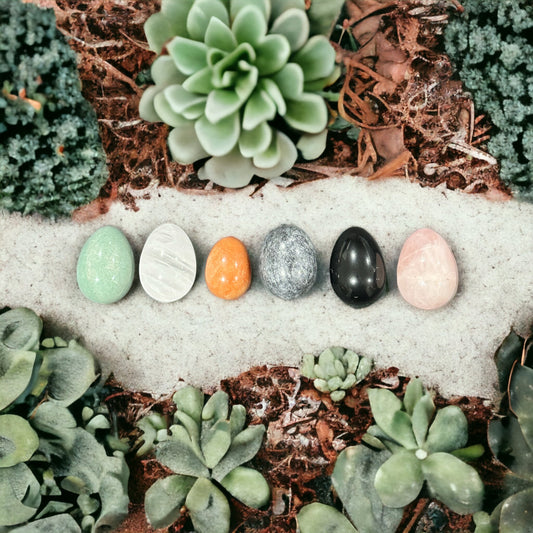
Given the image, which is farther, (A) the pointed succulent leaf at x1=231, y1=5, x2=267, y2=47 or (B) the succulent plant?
(B) the succulent plant

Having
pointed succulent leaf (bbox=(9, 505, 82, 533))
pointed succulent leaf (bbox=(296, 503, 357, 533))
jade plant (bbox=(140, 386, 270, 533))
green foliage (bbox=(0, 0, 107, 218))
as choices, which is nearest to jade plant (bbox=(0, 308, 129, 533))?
pointed succulent leaf (bbox=(9, 505, 82, 533))

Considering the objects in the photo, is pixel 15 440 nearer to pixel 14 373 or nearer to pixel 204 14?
pixel 14 373

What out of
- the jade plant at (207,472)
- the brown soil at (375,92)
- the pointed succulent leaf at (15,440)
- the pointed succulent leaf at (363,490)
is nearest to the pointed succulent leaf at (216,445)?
the jade plant at (207,472)

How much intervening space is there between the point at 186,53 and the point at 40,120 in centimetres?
38

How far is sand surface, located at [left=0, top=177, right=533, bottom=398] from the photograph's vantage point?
145cm

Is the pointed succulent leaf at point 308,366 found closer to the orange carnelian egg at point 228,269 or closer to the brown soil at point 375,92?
the orange carnelian egg at point 228,269

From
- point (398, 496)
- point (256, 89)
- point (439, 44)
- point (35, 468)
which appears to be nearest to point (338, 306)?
point (398, 496)

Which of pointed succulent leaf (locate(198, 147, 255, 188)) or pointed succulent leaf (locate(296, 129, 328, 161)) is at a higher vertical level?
pointed succulent leaf (locate(296, 129, 328, 161))

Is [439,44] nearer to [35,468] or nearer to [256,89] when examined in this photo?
[256,89]

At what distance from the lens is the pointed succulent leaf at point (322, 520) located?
52.6 inches

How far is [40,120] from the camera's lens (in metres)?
1.33

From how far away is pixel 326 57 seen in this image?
1324 mm

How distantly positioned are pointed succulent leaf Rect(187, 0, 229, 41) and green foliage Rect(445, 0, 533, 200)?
0.56 metres

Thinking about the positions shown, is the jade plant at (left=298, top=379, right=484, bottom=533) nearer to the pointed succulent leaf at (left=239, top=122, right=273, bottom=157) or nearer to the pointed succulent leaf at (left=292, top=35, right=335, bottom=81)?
the pointed succulent leaf at (left=239, top=122, right=273, bottom=157)
